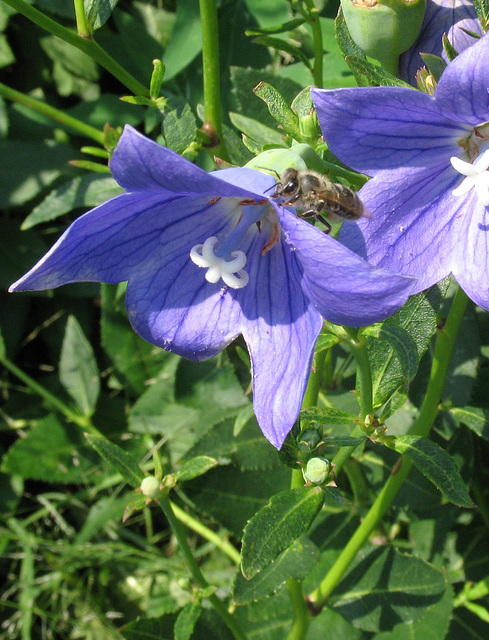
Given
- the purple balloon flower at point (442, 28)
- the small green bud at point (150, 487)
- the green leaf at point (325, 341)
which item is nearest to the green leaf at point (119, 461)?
the small green bud at point (150, 487)

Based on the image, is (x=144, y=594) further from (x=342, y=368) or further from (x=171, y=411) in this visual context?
(x=342, y=368)

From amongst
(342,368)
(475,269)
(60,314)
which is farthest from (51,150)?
(475,269)

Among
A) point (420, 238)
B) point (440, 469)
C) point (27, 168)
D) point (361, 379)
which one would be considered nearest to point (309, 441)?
point (361, 379)

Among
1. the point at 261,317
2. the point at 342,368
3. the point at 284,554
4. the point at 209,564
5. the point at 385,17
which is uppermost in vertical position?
the point at 385,17

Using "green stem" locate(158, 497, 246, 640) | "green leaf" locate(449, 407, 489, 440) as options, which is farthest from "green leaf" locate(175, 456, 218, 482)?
"green leaf" locate(449, 407, 489, 440)

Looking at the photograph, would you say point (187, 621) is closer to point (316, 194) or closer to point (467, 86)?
point (316, 194)

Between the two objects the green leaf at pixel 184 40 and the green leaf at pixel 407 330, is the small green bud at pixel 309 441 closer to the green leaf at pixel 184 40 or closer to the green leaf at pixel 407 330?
the green leaf at pixel 407 330

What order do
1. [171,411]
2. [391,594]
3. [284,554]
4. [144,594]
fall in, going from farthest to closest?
[144,594]
[171,411]
[391,594]
[284,554]

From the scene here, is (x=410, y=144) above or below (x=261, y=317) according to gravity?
above

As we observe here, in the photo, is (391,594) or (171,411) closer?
(391,594)
